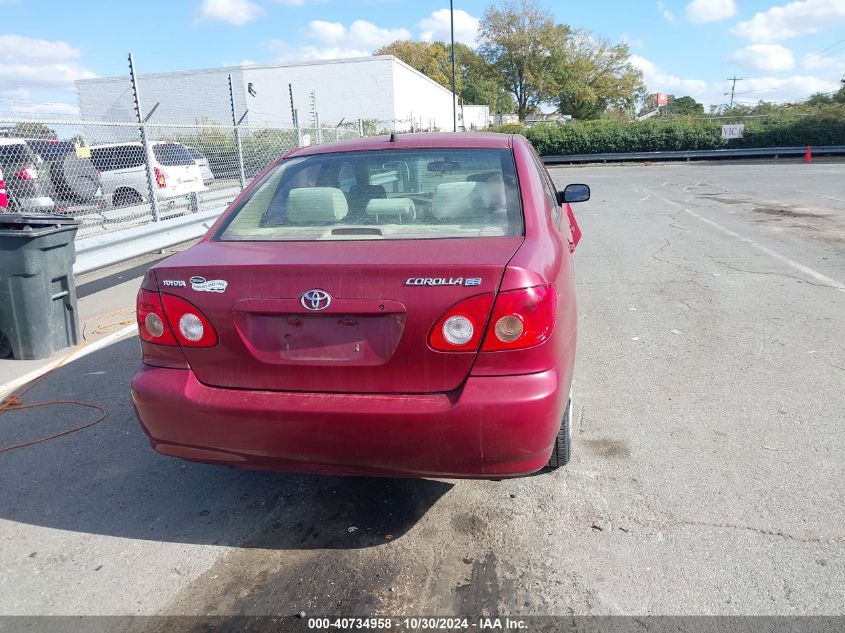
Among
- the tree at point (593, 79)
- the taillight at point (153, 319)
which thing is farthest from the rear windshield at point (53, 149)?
the tree at point (593, 79)

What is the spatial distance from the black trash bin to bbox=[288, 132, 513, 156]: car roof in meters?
2.41

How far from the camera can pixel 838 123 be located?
2947 centimetres

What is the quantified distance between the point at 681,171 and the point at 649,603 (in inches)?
1029

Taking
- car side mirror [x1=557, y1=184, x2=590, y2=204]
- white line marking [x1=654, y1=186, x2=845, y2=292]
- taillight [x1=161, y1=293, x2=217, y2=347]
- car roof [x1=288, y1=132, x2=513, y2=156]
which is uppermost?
car roof [x1=288, y1=132, x2=513, y2=156]

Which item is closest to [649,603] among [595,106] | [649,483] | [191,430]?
[649,483]

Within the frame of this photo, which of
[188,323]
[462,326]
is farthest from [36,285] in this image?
[462,326]

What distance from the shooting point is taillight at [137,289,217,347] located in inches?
103

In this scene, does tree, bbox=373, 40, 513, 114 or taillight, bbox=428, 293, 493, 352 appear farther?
tree, bbox=373, 40, 513, 114

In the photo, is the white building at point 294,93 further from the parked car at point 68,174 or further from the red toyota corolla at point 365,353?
the red toyota corolla at point 365,353

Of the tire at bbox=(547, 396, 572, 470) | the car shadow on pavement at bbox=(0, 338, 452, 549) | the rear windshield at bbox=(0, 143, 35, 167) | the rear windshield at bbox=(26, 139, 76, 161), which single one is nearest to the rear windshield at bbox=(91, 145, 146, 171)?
the rear windshield at bbox=(26, 139, 76, 161)

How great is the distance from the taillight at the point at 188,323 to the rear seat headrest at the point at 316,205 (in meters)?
0.80

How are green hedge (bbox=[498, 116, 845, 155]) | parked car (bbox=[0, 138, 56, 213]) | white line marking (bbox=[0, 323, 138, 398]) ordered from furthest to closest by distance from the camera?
green hedge (bbox=[498, 116, 845, 155]) → parked car (bbox=[0, 138, 56, 213]) → white line marking (bbox=[0, 323, 138, 398])

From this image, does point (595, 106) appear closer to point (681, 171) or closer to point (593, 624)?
point (681, 171)

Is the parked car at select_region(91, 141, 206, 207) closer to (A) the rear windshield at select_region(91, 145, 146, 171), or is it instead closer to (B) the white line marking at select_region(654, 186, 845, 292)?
(A) the rear windshield at select_region(91, 145, 146, 171)
